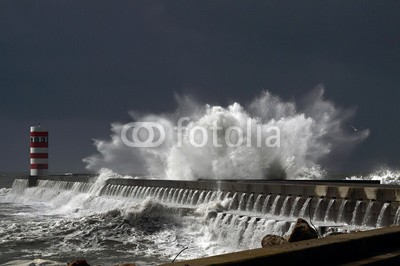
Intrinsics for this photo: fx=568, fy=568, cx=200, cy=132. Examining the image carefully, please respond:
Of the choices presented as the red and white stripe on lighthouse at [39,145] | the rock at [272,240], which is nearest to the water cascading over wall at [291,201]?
the rock at [272,240]

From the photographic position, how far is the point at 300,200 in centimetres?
1068

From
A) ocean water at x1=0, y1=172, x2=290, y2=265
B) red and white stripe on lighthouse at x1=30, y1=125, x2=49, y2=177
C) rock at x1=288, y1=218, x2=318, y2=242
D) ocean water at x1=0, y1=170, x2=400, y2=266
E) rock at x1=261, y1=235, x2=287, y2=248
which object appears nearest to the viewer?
rock at x1=261, y1=235, x2=287, y2=248

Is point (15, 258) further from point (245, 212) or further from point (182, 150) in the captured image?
point (182, 150)

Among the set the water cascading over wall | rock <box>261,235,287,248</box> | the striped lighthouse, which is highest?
the striped lighthouse

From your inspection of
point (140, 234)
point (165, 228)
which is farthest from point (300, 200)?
point (140, 234)

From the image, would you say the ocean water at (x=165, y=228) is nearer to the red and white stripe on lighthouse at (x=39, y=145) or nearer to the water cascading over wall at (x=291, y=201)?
the water cascading over wall at (x=291, y=201)

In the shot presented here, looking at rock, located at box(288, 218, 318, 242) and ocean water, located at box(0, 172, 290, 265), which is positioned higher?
ocean water, located at box(0, 172, 290, 265)

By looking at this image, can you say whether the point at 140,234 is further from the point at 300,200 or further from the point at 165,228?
the point at 300,200

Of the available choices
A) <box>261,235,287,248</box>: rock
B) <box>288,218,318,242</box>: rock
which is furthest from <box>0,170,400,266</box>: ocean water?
<box>261,235,287,248</box>: rock

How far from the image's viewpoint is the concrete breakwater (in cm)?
896

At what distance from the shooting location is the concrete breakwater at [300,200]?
29.4ft

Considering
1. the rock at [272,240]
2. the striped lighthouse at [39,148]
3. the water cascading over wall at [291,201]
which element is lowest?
the rock at [272,240]

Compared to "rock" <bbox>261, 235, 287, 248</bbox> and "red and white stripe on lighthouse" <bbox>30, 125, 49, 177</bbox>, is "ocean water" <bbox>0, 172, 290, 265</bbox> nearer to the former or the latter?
"rock" <bbox>261, 235, 287, 248</bbox>

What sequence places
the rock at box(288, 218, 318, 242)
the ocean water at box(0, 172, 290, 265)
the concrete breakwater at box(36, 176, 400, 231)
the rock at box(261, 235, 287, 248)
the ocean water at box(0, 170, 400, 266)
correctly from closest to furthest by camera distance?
the rock at box(261, 235, 287, 248)
the rock at box(288, 218, 318, 242)
the concrete breakwater at box(36, 176, 400, 231)
the ocean water at box(0, 170, 400, 266)
the ocean water at box(0, 172, 290, 265)
